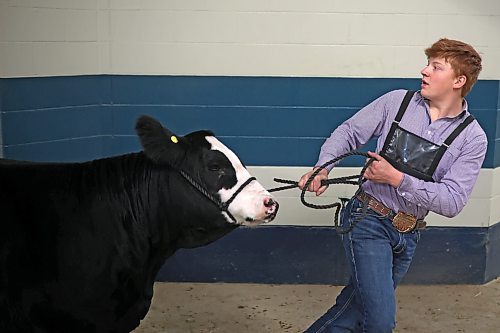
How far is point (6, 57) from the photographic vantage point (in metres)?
4.37

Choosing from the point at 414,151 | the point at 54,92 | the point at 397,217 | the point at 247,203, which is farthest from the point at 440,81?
the point at 54,92

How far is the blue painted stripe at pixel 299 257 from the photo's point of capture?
16.5 feet

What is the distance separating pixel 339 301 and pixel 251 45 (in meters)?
1.86

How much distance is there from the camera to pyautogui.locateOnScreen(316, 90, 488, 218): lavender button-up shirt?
3057 millimetres

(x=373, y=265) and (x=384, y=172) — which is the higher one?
(x=384, y=172)

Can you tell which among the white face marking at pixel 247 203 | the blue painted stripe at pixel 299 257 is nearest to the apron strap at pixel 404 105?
the white face marking at pixel 247 203

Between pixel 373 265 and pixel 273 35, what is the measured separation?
1968mm

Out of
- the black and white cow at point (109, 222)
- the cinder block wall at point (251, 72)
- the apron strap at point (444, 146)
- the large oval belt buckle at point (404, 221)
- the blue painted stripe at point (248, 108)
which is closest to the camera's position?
the black and white cow at point (109, 222)

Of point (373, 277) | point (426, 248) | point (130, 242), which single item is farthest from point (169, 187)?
point (426, 248)

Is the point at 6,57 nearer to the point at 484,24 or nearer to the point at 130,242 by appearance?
the point at 130,242

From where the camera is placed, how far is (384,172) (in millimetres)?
3039

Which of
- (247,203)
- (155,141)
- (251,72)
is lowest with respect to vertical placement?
(247,203)

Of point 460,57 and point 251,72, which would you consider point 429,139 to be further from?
→ point 251,72

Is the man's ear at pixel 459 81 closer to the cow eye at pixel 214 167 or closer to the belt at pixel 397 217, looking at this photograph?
the belt at pixel 397 217
